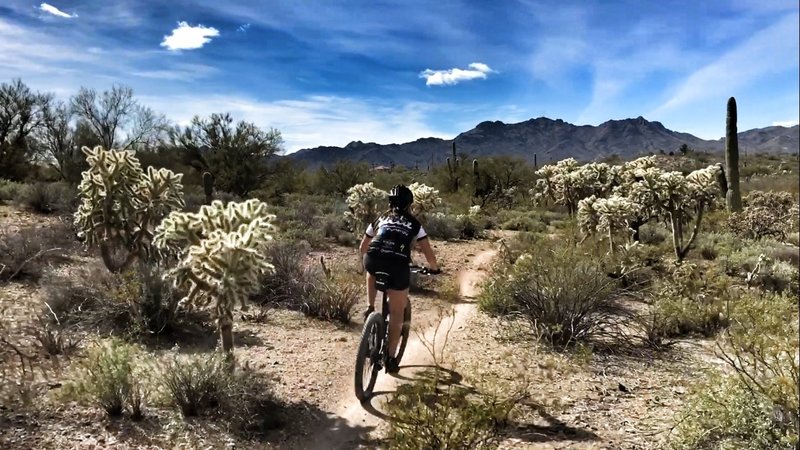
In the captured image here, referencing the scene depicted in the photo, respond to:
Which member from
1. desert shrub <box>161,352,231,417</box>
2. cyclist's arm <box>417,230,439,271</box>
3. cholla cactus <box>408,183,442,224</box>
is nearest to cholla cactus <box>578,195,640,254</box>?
cholla cactus <box>408,183,442,224</box>

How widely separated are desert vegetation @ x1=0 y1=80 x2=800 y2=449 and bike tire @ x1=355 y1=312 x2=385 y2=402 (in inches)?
11.3

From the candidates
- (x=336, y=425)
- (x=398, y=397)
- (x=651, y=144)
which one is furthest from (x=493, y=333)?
(x=651, y=144)

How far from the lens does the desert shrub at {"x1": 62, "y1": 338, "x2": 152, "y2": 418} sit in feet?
14.2

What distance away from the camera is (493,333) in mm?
7438

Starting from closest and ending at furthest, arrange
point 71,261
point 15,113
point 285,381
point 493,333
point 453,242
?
1. point 285,381
2. point 493,333
3. point 71,261
4. point 453,242
5. point 15,113

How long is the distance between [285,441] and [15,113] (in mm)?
28124

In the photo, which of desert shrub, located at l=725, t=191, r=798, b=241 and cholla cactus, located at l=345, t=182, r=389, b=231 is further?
desert shrub, located at l=725, t=191, r=798, b=241

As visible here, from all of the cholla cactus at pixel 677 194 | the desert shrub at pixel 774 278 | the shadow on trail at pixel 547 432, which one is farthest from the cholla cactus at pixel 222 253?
the cholla cactus at pixel 677 194

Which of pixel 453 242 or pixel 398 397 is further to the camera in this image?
pixel 453 242

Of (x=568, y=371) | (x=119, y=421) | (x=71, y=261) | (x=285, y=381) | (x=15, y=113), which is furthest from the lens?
(x=15, y=113)

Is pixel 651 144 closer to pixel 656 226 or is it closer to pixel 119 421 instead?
pixel 656 226

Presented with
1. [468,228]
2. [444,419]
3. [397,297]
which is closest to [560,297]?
[397,297]

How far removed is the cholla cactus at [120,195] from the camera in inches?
277

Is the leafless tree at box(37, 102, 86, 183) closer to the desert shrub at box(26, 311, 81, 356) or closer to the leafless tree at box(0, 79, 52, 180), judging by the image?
the leafless tree at box(0, 79, 52, 180)
